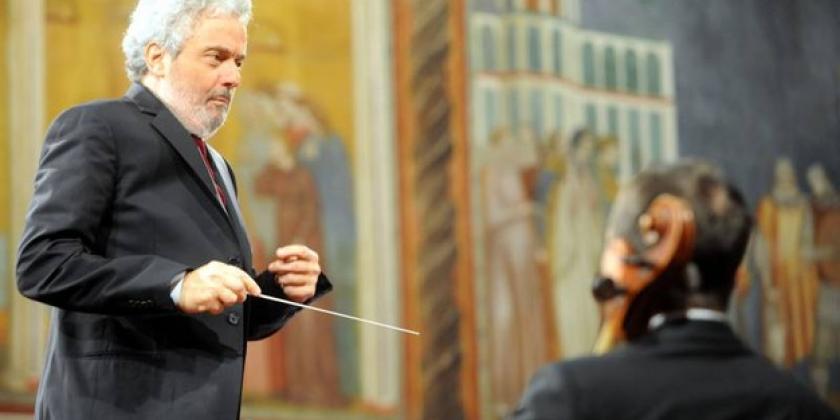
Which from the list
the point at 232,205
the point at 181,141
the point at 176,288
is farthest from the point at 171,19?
the point at 176,288

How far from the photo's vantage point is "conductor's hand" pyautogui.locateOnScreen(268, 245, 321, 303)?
3.91 m

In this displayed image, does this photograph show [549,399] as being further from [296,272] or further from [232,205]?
[232,205]

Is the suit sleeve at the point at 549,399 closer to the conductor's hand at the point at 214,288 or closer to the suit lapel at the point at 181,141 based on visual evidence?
the conductor's hand at the point at 214,288

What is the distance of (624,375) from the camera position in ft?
8.52

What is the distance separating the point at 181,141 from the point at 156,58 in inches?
10.2

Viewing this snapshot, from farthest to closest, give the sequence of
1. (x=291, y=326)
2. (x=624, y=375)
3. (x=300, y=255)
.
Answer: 1. (x=291, y=326)
2. (x=300, y=255)
3. (x=624, y=375)

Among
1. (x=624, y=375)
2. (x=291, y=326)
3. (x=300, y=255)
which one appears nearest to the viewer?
(x=624, y=375)

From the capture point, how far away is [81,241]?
3578mm

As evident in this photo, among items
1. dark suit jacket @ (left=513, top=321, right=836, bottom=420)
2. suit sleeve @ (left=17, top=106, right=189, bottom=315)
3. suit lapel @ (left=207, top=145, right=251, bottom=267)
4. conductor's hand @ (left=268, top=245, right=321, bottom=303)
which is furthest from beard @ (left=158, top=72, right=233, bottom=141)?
dark suit jacket @ (left=513, top=321, right=836, bottom=420)

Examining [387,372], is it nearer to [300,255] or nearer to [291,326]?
[291,326]

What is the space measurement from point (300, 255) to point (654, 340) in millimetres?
1456

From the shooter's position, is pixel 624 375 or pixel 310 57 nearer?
pixel 624 375

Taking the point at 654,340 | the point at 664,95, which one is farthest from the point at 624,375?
the point at 664,95

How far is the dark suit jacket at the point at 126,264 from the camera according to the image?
3.52 meters
